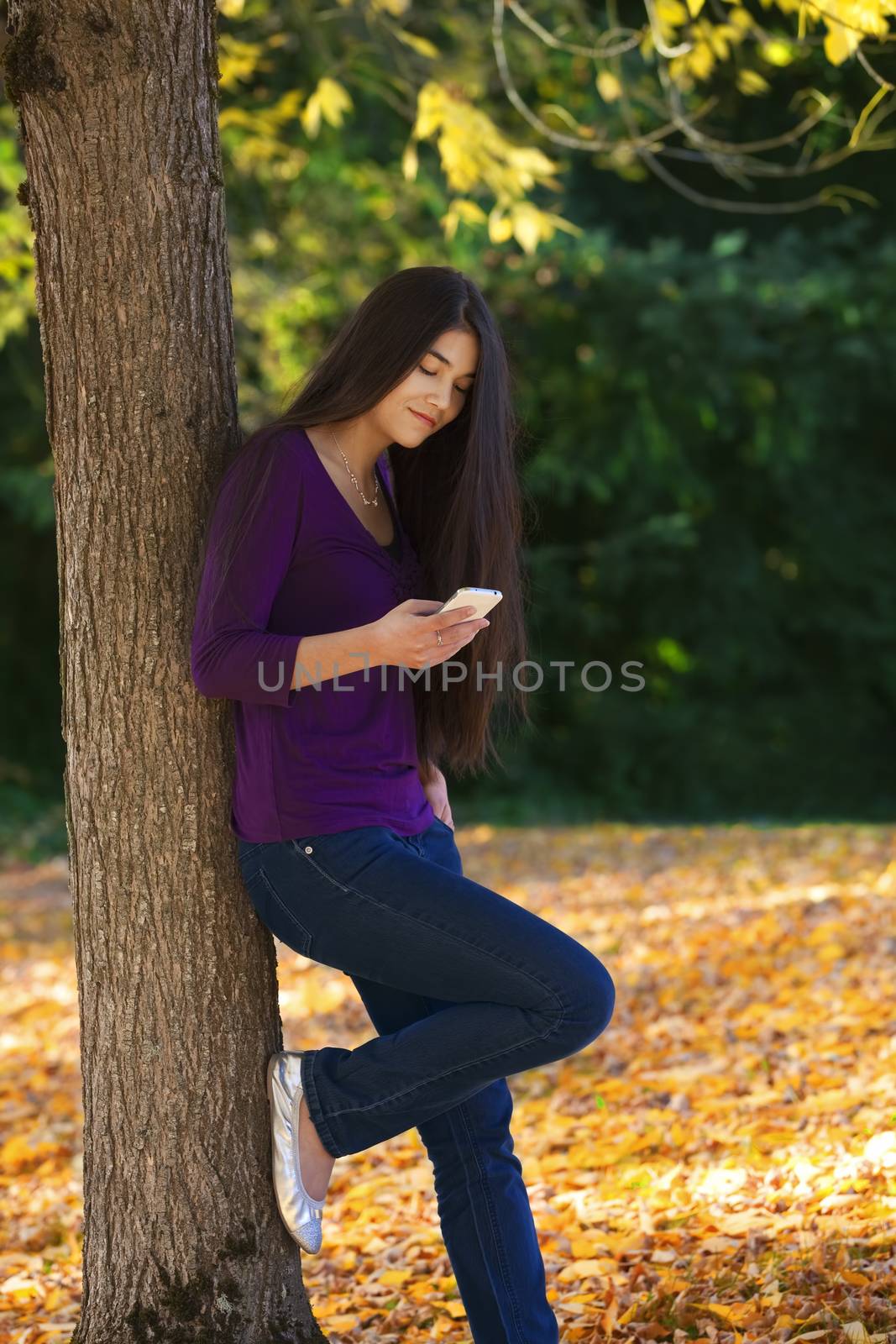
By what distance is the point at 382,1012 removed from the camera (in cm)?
271

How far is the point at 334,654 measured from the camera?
7.88ft

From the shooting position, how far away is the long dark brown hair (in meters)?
2.66

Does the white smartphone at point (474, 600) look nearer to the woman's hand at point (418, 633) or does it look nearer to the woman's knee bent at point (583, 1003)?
the woman's hand at point (418, 633)

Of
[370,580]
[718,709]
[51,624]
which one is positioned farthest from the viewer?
[51,624]

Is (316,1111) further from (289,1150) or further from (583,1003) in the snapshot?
(583,1003)

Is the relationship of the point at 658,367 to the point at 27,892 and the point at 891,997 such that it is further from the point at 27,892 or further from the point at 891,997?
the point at 891,997

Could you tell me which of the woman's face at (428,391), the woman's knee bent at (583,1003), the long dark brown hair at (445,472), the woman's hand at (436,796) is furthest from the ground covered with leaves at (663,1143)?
the woman's face at (428,391)

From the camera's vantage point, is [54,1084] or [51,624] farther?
[51,624]

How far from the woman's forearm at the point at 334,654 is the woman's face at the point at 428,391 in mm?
485

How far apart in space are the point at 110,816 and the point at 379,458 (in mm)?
911

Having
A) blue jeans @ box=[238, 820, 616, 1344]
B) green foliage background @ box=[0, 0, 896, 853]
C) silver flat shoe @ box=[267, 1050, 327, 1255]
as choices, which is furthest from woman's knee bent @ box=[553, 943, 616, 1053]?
green foliage background @ box=[0, 0, 896, 853]

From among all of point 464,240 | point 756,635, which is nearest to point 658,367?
point 464,240

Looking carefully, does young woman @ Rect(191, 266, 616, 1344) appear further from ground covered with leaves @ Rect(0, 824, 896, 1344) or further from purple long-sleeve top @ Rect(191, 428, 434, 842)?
ground covered with leaves @ Rect(0, 824, 896, 1344)

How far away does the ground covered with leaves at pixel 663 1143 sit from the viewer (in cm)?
294
